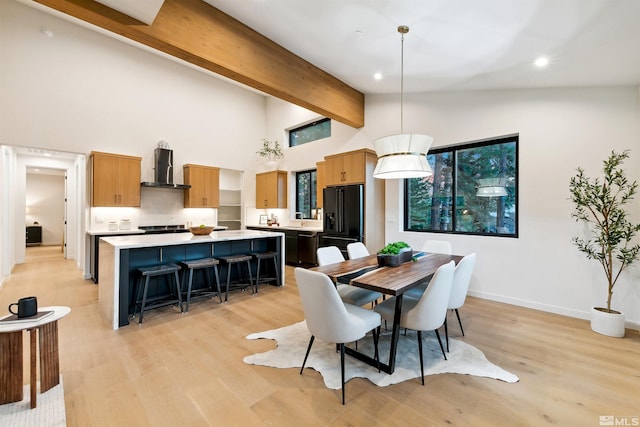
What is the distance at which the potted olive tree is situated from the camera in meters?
2.94

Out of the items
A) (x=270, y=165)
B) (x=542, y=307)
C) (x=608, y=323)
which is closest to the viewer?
(x=608, y=323)

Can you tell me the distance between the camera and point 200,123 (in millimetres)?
6844

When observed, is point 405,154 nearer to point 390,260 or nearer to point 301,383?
point 390,260

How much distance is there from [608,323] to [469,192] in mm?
2198

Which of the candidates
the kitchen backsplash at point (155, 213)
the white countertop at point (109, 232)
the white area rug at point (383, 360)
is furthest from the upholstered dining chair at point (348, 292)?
the kitchen backsplash at point (155, 213)

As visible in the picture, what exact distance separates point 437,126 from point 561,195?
6.43ft

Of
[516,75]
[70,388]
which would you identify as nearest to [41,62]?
[70,388]

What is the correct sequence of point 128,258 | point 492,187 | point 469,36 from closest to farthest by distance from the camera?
point 469,36 → point 128,258 → point 492,187

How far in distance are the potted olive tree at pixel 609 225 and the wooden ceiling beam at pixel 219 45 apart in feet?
11.8

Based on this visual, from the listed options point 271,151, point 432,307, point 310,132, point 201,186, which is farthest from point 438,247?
point 201,186

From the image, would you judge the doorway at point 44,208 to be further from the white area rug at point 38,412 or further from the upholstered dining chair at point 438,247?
the upholstered dining chair at point 438,247

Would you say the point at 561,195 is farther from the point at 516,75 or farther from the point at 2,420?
the point at 2,420

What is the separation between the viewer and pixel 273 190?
7254mm

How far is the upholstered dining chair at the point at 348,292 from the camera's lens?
270 cm
